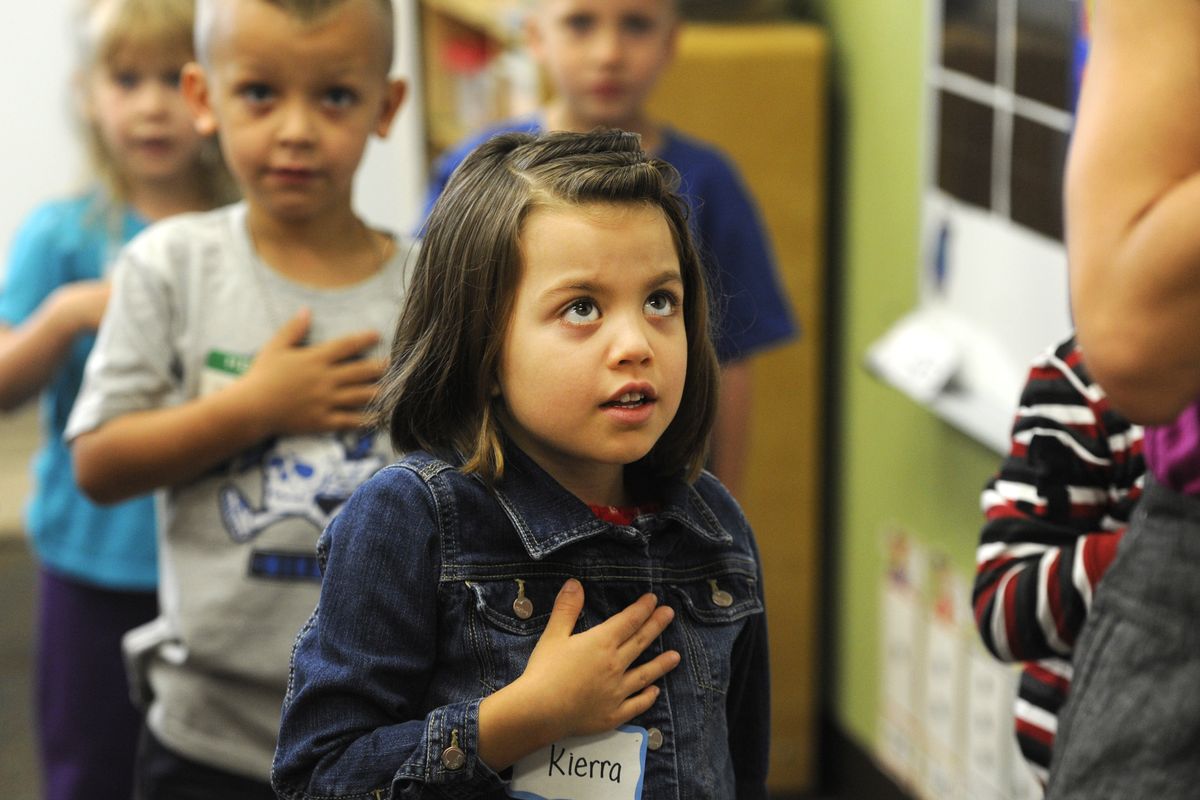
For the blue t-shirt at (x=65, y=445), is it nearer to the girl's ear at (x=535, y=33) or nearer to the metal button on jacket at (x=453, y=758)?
the girl's ear at (x=535, y=33)

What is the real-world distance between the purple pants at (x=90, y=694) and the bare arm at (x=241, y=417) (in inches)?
23.9

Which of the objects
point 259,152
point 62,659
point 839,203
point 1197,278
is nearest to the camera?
point 1197,278

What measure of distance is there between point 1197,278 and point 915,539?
225 centimetres

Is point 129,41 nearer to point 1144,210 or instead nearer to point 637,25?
point 637,25

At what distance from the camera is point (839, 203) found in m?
3.42

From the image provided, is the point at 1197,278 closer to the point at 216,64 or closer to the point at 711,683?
the point at 711,683

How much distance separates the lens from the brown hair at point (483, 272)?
3.79 feet

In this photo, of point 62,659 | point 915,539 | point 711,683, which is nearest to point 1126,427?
point 711,683

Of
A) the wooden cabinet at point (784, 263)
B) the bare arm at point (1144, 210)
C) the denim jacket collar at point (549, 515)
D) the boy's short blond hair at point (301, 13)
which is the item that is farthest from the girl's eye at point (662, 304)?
the wooden cabinet at point (784, 263)

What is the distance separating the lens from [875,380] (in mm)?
3311

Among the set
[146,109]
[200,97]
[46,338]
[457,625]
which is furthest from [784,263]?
[457,625]

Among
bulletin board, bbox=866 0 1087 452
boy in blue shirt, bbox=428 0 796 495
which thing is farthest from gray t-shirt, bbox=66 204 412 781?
bulletin board, bbox=866 0 1087 452

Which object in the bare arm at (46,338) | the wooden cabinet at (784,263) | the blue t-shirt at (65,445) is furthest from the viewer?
the wooden cabinet at (784,263)

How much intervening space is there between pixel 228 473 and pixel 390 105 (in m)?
0.44
